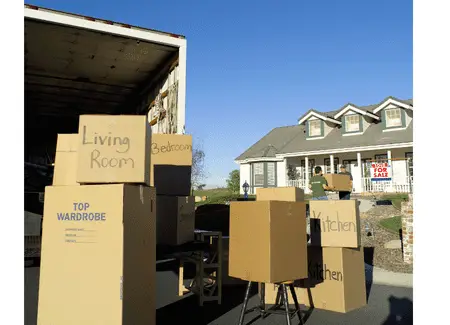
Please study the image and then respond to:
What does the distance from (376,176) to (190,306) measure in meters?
15.6

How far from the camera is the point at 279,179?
23.5 metres

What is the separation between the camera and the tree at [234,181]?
95.0 feet

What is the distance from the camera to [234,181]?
A: 30.1m

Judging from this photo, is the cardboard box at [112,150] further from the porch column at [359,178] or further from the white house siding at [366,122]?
the white house siding at [366,122]

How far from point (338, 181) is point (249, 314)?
14.1 feet

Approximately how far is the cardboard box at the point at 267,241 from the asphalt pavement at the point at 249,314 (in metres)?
0.94

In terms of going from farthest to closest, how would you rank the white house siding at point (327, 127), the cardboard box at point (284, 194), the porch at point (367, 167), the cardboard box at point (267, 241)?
the white house siding at point (327, 127)
the porch at point (367, 167)
the cardboard box at point (284, 194)
the cardboard box at point (267, 241)

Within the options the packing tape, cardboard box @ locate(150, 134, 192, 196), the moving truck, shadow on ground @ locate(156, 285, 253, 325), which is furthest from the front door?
the packing tape

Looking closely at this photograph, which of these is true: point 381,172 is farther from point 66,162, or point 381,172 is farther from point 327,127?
point 66,162

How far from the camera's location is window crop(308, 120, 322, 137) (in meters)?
22.6

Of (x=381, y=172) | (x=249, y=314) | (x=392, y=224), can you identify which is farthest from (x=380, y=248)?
(x=381, y=172)

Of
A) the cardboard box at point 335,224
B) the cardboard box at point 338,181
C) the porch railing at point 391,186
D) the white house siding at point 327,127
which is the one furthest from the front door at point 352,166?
the cardboard box at point 335,224
